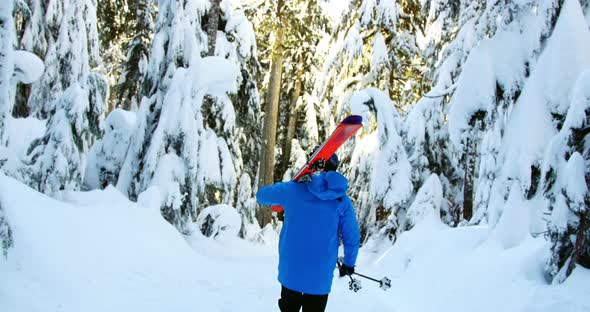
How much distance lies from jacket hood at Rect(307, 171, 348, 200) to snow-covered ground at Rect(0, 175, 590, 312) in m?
2.18

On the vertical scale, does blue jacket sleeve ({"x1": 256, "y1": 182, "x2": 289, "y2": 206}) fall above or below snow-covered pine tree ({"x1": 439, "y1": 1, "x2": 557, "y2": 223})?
below

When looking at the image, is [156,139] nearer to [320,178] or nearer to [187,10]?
[187,10]

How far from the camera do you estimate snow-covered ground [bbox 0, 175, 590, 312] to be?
420 cm

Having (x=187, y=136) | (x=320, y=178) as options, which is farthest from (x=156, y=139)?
(x=320, y=178)

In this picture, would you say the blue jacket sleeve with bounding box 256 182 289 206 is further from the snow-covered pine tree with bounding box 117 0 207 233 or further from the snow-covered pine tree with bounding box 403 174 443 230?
the snow-covered pine tree with bounding box 403 174 443 230

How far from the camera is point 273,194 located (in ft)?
12.8

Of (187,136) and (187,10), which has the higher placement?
(187,10)

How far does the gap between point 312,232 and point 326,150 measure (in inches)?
39.0

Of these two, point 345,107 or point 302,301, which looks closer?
point 302,301

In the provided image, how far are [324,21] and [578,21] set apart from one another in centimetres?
1603

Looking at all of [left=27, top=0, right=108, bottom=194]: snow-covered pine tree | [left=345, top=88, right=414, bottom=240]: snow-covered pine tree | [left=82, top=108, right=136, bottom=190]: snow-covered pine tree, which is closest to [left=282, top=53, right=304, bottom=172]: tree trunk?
[left=345, top=88, right=414, bottom=240]: snow-covered pine tree

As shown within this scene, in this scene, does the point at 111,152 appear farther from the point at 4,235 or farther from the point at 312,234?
the point at 312,234

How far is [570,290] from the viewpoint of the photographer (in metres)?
4.16

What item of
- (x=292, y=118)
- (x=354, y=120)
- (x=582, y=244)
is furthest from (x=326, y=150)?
(x=292, y=118)
